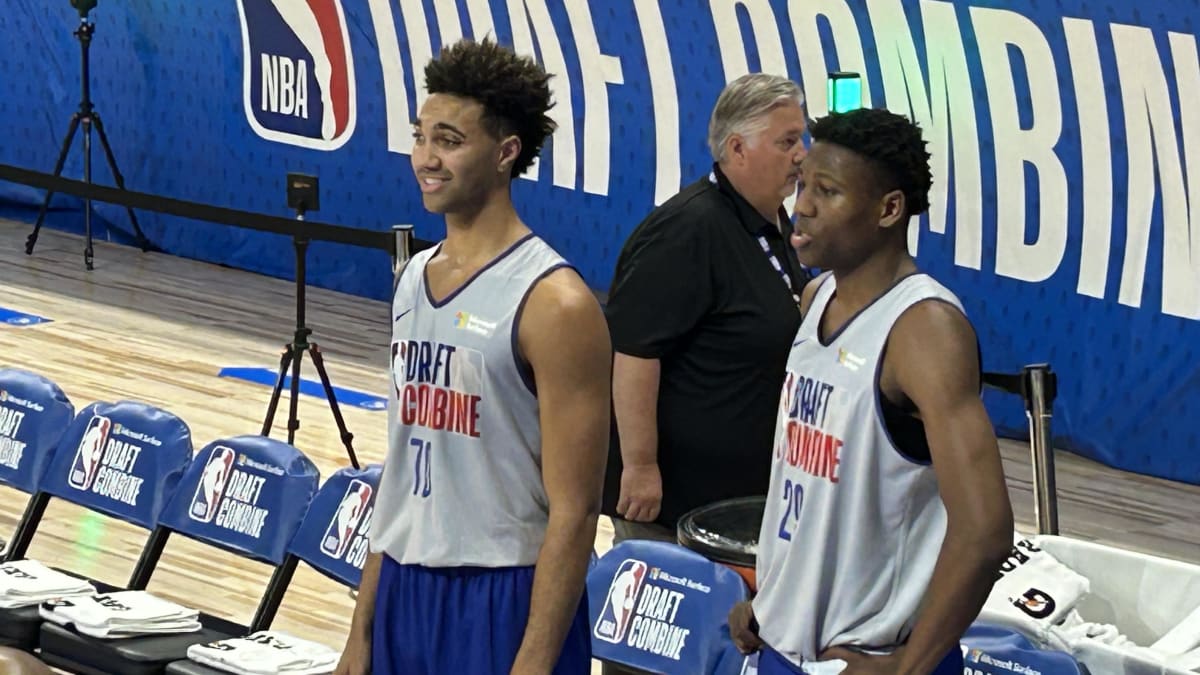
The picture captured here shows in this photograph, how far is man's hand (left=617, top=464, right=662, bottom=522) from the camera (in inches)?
164

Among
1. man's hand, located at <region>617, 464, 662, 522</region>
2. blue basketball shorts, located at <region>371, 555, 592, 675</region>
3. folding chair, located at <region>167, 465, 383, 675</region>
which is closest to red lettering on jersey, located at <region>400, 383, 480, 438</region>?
blue basketball shorts, located at <region>371, 555, 592, 675</region>

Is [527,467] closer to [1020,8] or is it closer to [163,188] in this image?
[1020,8]

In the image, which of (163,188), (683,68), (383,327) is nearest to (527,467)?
(683,68)

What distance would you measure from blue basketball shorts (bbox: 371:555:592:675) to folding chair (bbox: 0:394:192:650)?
1.76 metres

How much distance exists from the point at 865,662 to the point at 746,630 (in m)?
0.37

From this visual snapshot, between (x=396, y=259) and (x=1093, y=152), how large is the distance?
10.1 feet

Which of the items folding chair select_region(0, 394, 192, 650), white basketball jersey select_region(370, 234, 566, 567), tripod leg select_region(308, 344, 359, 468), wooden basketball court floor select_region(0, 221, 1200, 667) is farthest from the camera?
tripod leg select_region(308, 344, 359, 468)

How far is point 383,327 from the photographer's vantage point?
977 centimetres

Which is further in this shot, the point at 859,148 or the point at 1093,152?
the point at 1093,152

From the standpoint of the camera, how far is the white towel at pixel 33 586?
15.2 ft

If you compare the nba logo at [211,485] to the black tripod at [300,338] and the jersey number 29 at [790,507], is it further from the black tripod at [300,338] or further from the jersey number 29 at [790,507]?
the jersey number 29 at [790,507]

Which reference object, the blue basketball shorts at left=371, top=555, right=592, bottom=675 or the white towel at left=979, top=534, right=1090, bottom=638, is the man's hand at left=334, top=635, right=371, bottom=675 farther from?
the white towel at left=979, top=534, right=1090, bottom=638

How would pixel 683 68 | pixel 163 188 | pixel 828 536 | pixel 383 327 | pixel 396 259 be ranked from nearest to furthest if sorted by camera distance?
pixel 828 536 < pixel 396 259 < pixel 683 68 < pixel 383 327 < pixel 163 188

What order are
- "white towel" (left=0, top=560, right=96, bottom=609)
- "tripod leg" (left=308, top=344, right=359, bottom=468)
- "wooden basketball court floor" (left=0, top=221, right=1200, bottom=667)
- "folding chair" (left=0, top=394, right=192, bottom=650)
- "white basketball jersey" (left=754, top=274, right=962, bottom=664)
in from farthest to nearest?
"tripod leg" (left=308, top=344, right=359, bottom=468) → "wooden basketball court floor" (left=0, top=221, right=1200, bottom=667) → "folding chair" (left=0, top=394, right=192, bottom=650) → "white towel" (left=0, top=560, right=96, bottom=609) → "white basketball jersey" (left=754, top=274, right=962, bottom=664)
